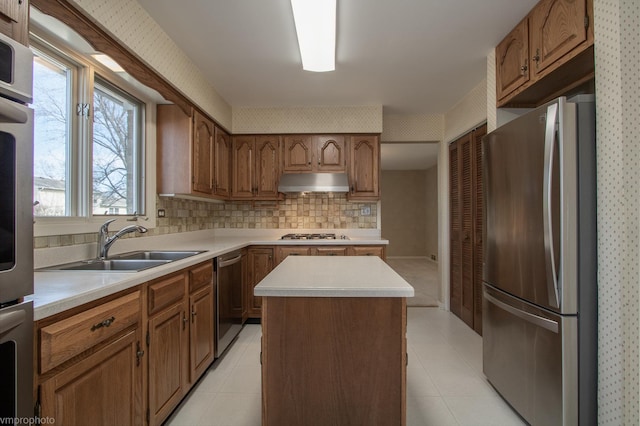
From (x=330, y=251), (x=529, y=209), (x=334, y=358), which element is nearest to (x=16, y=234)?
(x=334, y=358)

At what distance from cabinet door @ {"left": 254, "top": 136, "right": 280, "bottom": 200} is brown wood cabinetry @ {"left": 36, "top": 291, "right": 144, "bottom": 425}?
7.71 feet

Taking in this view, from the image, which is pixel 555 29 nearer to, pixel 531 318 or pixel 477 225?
pixel 531 318

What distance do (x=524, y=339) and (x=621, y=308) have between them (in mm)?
504

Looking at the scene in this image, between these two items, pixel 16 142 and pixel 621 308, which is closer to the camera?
pixel 16 142

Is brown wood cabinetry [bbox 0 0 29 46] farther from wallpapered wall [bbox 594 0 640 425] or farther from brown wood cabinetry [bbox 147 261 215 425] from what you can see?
wallpapered wall [bbox 594 0 640 425]

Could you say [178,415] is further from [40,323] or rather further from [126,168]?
[126,168]

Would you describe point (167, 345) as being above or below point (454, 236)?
below

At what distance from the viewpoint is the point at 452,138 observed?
3.64 m

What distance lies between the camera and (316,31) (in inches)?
77.1

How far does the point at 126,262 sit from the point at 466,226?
315 centimetres

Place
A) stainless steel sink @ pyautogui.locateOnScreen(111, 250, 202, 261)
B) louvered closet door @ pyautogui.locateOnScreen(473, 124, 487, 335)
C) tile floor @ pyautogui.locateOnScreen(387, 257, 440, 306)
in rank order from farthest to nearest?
1. tile floor @ pyautogui.locateOnScreen(387, 257, 440, 306)
2. louvered closet door @ pyautogui.locateOnScreen(473, 124, 487, 335)
3. stainless steel sink @ pyautogui.locateOnScreen(111, 250, 202, 261)

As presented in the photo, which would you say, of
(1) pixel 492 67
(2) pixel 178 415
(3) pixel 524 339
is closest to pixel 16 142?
(2) pixel 178 415

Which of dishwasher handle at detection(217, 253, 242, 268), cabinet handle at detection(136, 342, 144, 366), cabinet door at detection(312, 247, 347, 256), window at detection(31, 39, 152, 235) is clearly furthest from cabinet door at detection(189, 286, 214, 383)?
cabinet door at detection(312, 247, 347, 256)

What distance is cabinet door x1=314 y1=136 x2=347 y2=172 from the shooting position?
11.9 ft
